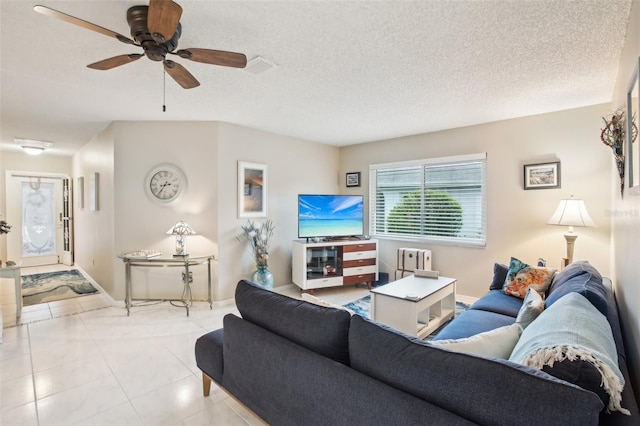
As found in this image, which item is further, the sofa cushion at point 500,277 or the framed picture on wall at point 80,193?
the framed picture on wall at point 80,193

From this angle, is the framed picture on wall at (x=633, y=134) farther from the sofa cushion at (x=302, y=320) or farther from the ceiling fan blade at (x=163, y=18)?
the ceiling fan blade at (x=163, y=18)

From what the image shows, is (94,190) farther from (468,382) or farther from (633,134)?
(633,134)

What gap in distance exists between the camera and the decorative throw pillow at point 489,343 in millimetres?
1230

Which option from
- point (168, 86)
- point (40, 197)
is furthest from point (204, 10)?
point (40, 197)

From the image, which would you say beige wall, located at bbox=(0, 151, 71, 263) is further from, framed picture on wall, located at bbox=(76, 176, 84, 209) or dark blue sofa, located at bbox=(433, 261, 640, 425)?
dark blue sofa, located at bbox=(433, 261, 640, 425)

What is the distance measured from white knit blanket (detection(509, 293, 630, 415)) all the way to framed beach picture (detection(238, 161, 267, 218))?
366 centimetres

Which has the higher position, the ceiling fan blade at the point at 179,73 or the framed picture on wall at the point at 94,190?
the ceiling fan blade at the point at 179,73

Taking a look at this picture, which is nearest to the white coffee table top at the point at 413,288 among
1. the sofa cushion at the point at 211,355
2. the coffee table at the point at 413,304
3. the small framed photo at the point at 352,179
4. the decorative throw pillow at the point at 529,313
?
the coffee table at the point at 413,304

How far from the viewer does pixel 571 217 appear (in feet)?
10.5

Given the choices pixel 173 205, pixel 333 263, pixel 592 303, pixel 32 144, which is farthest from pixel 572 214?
pixel 32 144

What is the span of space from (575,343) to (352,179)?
4713 mm

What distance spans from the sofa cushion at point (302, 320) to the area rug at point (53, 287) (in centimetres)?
421

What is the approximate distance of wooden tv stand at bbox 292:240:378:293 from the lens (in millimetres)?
4574

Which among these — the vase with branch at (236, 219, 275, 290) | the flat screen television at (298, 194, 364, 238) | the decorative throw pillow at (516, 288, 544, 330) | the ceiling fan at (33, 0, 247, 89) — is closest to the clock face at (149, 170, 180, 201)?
the vase with branch at (236, 219, 275, 290)
